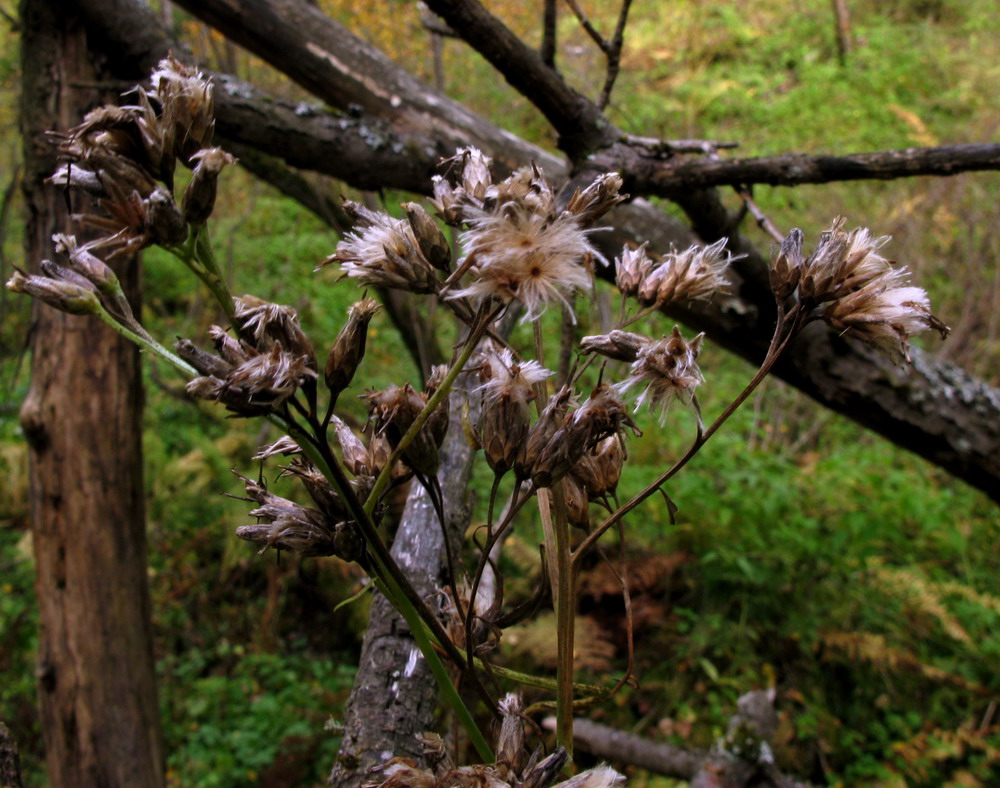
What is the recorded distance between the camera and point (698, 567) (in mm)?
3262

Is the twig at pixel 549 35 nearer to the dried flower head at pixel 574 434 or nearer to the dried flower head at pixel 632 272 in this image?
the dried flower head at pixel 632 272

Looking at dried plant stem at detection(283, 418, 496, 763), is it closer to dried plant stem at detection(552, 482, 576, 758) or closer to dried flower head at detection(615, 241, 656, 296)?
dried plant stem at detection(552, 482, 576, 758)

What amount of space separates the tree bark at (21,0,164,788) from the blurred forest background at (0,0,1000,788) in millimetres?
425

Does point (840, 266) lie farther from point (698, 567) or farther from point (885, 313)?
point (698, 567)

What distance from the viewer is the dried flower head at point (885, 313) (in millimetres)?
506

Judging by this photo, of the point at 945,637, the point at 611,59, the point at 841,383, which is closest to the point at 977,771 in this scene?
the point at 945,637

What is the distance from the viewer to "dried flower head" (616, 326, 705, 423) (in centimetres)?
49

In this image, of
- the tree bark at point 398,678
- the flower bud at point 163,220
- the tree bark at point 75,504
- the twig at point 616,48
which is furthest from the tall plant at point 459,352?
the tree bark at point 75,504

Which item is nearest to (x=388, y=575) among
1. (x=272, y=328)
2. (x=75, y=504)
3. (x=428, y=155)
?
(x=272, y=328)

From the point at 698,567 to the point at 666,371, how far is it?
2.98 m

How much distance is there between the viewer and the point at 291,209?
6336mm

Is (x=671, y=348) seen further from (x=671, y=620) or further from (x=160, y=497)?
(x=160, y=497)

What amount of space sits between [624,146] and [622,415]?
41.7 inches

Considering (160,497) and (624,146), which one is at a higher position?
(624,146)
